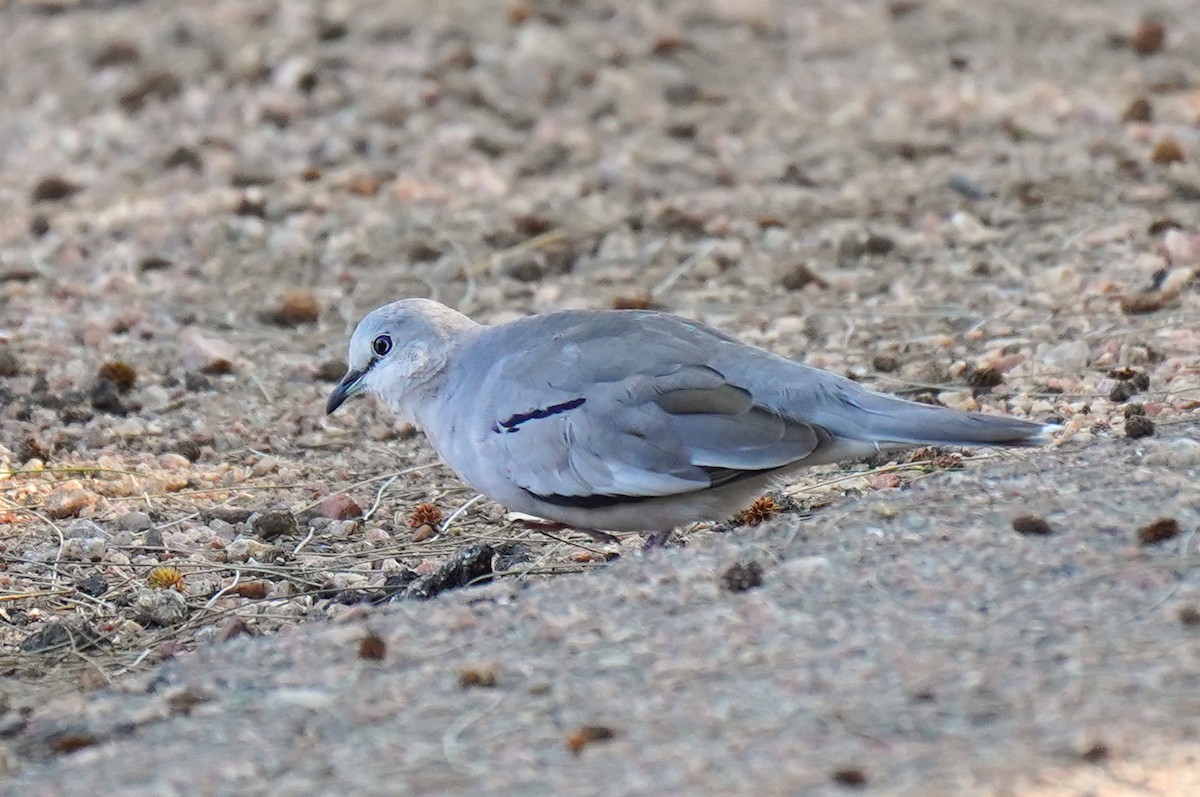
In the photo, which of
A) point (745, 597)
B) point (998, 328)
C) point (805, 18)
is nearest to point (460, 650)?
point (745, 597)

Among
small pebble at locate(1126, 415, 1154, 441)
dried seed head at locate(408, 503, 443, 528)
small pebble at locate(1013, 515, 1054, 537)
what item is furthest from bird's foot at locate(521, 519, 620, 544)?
small pebble at locate(1126, 415, 1154, 441)

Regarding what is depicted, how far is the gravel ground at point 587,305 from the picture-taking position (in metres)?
4.34

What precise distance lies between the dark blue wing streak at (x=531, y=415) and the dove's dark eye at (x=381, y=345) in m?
0.74

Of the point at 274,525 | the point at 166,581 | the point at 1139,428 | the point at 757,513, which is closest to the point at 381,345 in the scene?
the point at 274,525

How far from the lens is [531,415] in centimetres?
571

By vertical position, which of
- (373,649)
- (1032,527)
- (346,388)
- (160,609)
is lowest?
(160,609)

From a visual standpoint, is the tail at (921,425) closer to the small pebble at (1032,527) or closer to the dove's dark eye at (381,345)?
the small pebble at (1032,527)

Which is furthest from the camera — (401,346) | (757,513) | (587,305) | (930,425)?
(587,305)

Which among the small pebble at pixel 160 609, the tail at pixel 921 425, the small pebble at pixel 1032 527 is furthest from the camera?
the small pebble at pixel 160 609

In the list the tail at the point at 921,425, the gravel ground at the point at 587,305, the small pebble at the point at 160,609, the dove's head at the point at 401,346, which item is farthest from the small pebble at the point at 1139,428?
the small pebble at the point at 160,609

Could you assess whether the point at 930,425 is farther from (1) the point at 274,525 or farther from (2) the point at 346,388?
(1) the point at 274,525

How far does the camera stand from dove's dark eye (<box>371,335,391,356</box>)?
635 cm

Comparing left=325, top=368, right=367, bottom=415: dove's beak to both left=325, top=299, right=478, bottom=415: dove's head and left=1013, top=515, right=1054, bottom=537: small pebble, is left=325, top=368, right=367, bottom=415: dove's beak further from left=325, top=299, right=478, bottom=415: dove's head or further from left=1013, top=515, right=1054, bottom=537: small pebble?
left=1013, top=515, right=1054, bottom=537: small pebble

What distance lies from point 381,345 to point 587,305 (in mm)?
2339
